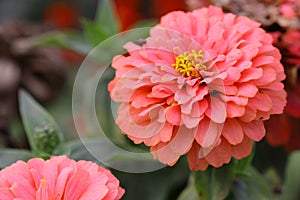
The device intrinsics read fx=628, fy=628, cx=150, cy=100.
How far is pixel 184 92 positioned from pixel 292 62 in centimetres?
14

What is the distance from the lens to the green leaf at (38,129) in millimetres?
531

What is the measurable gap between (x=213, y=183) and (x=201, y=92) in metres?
0.10

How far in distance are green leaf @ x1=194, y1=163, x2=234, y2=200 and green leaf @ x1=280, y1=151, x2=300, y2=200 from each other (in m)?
0.11

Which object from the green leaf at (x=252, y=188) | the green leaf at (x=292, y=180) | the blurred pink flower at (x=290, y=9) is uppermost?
the blurred pink flower at (x=290, y=9)

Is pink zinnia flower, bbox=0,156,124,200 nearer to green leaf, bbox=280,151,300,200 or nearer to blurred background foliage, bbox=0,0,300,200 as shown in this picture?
blurred background foliage, bbox=0,0,300,200

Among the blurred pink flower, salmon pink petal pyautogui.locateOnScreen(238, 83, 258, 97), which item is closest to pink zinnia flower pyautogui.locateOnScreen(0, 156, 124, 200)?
salmon pink petal pyautogui.locateOnScreen(238, 83, 258, 97)

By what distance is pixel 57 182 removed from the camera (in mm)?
420

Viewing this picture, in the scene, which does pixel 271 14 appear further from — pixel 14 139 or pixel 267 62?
pixel 14 139

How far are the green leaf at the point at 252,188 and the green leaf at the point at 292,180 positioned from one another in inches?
2.0

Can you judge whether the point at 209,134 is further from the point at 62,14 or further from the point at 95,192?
the point at 62,14

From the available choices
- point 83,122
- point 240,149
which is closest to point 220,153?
point 240,149

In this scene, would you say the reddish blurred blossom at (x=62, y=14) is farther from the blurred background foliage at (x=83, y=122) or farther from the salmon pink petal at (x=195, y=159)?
the salmon pink petal at (x=195, y=159)

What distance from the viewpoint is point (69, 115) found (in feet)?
2.70

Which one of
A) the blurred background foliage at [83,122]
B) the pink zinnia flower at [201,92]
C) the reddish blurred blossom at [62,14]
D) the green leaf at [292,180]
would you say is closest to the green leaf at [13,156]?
the blurred background foliage at [83,122]
